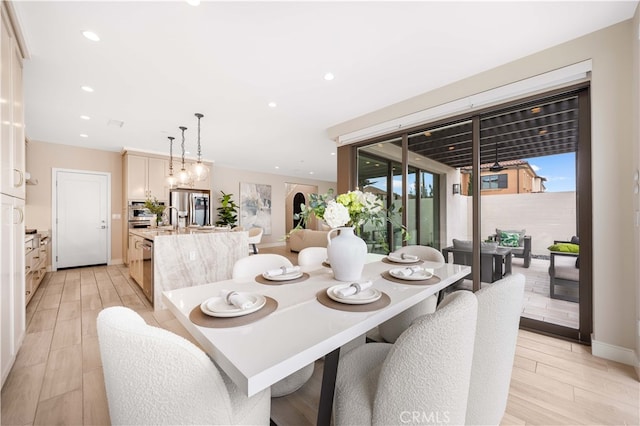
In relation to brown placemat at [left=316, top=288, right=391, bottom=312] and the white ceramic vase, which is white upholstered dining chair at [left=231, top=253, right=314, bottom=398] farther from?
brown placemat at [left=316, top=288, right=391, bottom=312]

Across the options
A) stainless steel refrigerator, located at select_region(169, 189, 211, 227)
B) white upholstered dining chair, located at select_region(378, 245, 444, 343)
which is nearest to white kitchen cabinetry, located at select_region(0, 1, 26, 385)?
white upholstered dining chair, located at select_region(378, 245, 444, 343)

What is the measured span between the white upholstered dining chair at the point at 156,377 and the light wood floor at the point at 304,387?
0.96 metres

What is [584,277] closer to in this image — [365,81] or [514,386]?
[514,386]

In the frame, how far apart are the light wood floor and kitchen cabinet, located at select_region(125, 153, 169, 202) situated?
3.21 m

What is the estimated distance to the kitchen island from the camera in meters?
2.88

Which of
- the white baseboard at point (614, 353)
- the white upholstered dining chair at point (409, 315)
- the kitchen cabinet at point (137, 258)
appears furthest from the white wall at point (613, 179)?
the kitchen cabinet at point (137, 258)

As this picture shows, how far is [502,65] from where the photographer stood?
2.42 m

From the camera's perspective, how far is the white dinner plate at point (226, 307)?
0.89 m

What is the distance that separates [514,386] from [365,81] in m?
2.85

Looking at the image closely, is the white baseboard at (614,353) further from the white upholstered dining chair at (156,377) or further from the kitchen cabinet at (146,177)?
the kitchen cabinet at (146,177)

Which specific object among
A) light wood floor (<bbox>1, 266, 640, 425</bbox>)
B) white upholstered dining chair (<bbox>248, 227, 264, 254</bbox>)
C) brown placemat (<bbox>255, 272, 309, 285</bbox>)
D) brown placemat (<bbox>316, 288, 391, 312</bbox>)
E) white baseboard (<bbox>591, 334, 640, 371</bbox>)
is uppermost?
brown placemat (<bbox>255, 272, 309, 285</bbox>)

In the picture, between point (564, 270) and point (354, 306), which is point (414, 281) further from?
point (564, 270)

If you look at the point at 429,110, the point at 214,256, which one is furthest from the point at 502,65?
the point at 214,256

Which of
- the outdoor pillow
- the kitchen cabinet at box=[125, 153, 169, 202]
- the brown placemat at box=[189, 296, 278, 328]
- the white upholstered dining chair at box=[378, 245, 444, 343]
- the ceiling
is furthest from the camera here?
the kitchen cabinet at box=[125, 153, 169, 202]
